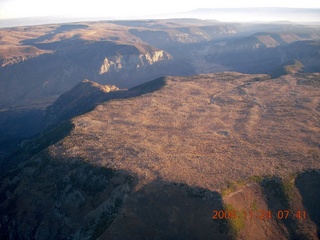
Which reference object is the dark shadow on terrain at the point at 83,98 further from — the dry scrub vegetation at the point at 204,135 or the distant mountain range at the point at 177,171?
the dry scrub vegetation at the point at 204,135

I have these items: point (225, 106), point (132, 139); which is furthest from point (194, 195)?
point (225, 106)

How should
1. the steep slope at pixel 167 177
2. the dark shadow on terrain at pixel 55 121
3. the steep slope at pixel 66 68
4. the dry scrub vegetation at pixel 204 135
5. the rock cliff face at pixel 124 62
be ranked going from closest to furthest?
the steep slope at pixel 167 177 < the dry scrub vegetation at pixel 204 135 < the dark shadow on terrain at pixel 55 121 < the steep slope at pixel 66 68 < the rock cliff face at pixel 124 62

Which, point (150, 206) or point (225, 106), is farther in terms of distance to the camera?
point (225, 106)

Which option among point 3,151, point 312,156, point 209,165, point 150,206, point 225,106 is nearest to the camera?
point 150,206

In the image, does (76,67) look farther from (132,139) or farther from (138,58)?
(132,139)

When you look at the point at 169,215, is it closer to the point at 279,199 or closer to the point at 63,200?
the point at 279,199

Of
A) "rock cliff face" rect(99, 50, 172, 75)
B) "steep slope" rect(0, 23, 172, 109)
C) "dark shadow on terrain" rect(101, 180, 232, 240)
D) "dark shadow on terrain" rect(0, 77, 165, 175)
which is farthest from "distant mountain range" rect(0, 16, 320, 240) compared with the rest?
"rock cliff face" rect(99, 50, 172, 75)

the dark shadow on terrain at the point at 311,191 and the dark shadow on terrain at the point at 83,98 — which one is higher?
the dark shadow on terrain at the point at 311,191

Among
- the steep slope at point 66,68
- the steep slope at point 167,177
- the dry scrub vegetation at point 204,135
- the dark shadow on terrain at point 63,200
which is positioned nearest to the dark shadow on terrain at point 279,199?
the steep slope at point 167,177
